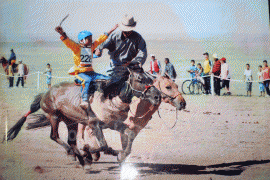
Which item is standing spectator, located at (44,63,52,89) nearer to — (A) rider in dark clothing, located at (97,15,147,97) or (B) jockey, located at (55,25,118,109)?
(B) jockey, located at (55,25,118,109)

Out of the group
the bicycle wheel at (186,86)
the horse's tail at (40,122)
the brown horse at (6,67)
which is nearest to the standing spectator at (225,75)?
the bicycle wheel at (186,86)

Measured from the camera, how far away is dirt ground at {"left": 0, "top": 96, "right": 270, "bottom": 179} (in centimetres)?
434

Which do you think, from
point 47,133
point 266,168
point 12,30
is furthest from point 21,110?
point 266,168

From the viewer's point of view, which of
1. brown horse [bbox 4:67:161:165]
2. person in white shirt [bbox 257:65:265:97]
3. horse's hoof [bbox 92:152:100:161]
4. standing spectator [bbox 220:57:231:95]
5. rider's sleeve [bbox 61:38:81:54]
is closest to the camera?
brown horse [bbox 4:67:161:165]

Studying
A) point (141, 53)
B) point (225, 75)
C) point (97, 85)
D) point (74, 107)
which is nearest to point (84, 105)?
point (74, 107)

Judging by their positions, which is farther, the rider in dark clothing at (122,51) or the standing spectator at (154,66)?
the standing spectator at (154,66)

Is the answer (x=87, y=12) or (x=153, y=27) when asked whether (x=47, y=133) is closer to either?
(x=87, y=12)

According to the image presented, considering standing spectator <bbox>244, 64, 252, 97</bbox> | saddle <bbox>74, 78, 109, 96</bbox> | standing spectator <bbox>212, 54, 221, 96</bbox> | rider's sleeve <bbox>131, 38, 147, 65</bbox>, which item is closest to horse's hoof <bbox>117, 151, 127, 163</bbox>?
saddle <bbox>74, 78, 109, 96</bbox>

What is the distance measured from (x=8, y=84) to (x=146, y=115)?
220 cm

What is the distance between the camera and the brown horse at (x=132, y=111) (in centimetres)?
405

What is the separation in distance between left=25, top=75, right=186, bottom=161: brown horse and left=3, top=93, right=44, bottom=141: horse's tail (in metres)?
0.88

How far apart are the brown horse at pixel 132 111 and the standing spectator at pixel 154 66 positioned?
9.2 inches

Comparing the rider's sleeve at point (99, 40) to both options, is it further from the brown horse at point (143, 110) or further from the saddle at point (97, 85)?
the brown horse at point (143, 110)

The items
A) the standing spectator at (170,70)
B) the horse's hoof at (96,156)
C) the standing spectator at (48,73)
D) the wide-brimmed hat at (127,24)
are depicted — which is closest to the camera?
the wide-brimmed hat at (127,24)
